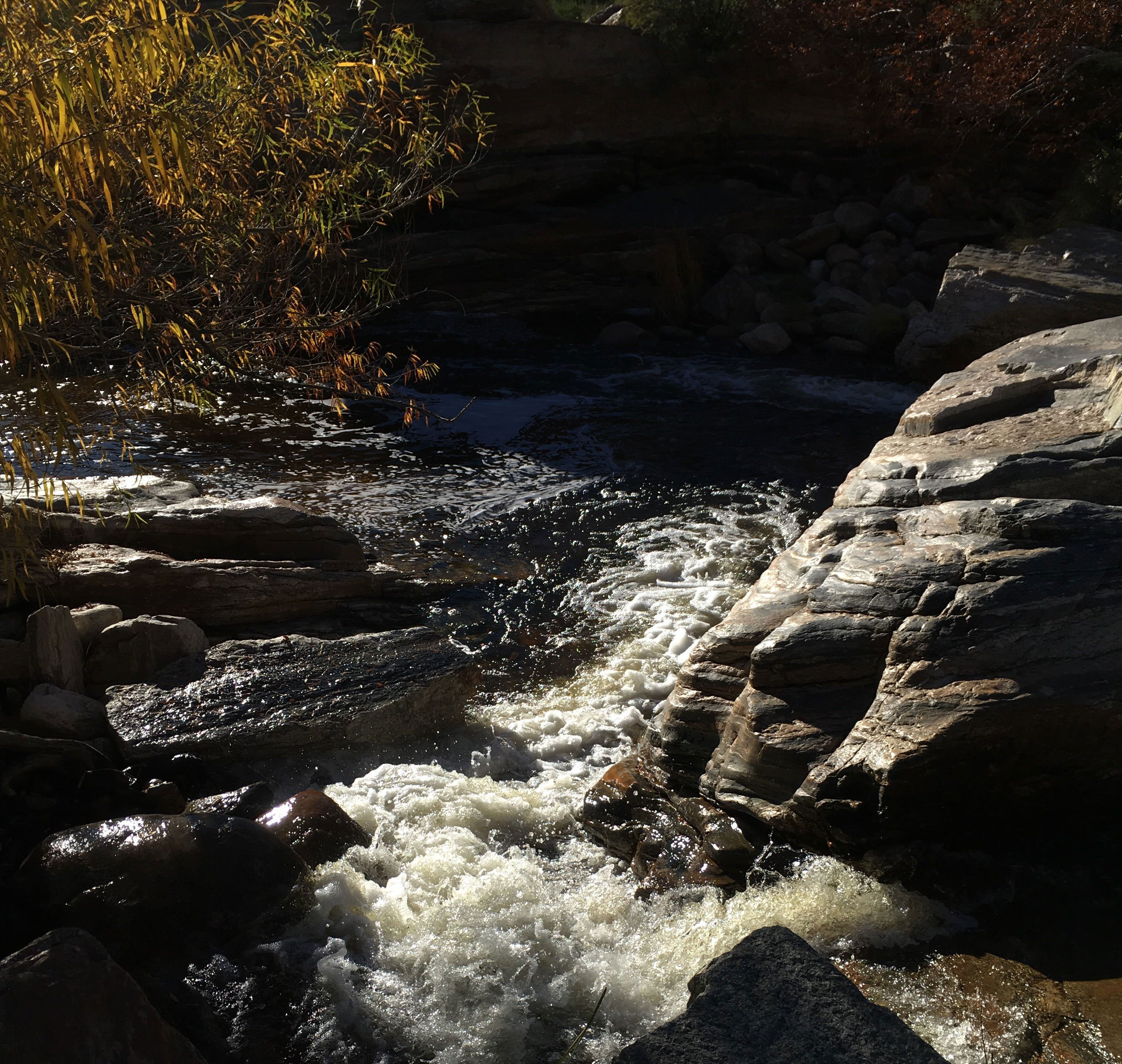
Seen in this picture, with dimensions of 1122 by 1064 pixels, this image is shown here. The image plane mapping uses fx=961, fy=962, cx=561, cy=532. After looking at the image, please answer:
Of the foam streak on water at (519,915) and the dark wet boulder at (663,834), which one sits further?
the dark wet boulder at (663,834)

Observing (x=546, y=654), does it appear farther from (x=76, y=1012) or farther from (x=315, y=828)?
(x=76, y=1012)

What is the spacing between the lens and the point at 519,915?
366cm

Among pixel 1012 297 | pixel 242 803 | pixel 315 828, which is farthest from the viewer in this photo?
pixel 1012 297

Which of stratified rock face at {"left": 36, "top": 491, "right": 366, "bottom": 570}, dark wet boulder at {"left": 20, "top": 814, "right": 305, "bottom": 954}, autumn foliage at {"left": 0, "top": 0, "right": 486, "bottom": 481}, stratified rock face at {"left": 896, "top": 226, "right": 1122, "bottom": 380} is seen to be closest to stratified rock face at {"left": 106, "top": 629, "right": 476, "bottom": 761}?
dark wet boulder at {"left": 20, "top": 814, "right": 305, "bottom": 954}

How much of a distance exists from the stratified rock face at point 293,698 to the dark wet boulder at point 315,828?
584 mm

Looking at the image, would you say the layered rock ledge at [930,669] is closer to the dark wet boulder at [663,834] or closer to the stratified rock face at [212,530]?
the dark wet boulder at [663,834]

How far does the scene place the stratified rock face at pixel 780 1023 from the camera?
2193 millimetres

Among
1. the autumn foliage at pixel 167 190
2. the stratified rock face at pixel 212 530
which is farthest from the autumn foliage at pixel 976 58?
the stratified rock face at pixel 212 530

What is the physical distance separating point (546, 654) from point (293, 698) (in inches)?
62.7

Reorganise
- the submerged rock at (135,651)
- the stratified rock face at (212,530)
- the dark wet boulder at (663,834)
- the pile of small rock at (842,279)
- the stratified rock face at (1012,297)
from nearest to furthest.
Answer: the dark wet boulder at (663,834) → the submerged rock at (135,651) → the stratified rock face at (212,530) → the stratified rock face at (1012,297) → the pile of small rock at (842,279)

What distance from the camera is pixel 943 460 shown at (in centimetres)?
488

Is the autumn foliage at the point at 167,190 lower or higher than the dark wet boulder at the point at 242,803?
higher

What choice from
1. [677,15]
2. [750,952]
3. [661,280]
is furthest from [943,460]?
[677,15]

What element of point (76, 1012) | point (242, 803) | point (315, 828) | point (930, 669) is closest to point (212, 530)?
point (242, 803)
